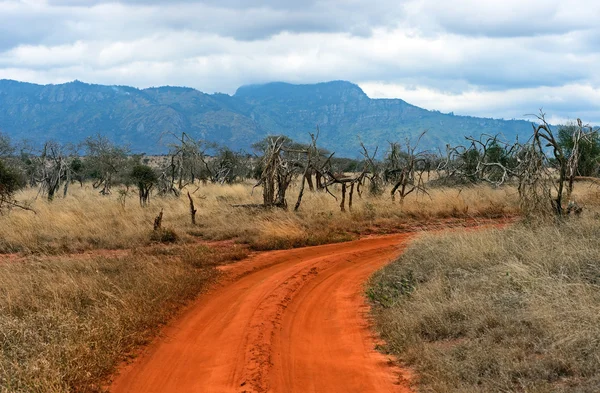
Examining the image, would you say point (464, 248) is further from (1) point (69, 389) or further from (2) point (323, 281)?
(1) point (69, 389)

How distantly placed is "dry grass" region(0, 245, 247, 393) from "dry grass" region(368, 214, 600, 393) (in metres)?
3.62

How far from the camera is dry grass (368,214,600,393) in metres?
4.97

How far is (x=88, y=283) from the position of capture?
→ 26.5 ft

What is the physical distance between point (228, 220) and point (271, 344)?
10.7m

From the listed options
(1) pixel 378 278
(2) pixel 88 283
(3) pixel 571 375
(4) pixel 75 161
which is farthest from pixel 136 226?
(4) pixel 75 161

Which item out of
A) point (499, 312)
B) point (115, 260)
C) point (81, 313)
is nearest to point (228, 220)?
point (115, 260)

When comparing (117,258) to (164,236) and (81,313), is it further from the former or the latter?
(81,313)

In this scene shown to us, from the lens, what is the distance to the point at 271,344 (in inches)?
267

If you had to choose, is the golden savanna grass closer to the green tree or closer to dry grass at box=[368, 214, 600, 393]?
the green tree

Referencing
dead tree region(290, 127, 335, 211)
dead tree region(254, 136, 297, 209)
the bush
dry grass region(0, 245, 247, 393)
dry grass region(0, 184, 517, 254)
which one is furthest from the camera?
dead tree region(290, 127, 335, 211)

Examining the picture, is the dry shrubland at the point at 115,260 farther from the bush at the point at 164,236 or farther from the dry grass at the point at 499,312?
the dry grass at the point at 499,312

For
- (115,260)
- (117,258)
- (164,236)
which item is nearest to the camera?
(115,260)

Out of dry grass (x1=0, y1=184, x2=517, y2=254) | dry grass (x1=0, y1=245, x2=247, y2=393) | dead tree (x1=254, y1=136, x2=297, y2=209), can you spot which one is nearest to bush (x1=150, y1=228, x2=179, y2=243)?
dry grass (x1=0, y1=184, x2=517, y2=254)

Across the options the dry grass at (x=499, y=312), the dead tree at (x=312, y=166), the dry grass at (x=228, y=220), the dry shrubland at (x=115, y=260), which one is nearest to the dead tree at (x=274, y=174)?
the dead tree at (x=312, y=166)
